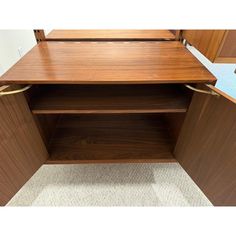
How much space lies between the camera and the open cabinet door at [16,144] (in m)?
0.55

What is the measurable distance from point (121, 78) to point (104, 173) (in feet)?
2.21

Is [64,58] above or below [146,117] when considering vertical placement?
above

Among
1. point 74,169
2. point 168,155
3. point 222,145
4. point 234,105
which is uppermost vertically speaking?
point 234,105

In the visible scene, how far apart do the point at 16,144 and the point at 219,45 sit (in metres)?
0.75

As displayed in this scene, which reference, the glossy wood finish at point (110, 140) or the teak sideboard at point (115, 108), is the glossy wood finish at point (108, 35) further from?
the glossy wood finish at point (110, 140)

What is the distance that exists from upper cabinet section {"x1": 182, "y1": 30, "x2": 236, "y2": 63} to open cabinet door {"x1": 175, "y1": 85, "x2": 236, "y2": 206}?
0.13 meters

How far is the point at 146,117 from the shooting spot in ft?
3.32

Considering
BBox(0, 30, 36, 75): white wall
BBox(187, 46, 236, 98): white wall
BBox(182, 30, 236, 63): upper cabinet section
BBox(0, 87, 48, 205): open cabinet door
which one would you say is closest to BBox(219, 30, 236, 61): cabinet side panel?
BBox(182, 30, 236, 63): upper cabinet section

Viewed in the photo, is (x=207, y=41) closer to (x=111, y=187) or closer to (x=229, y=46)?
(x=229, y=46)

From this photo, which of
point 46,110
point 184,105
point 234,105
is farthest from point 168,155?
point 46,110

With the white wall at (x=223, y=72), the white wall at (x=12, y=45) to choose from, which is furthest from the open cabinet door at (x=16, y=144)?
the white wall at (x=12, y=45)

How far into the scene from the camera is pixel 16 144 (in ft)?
1.97

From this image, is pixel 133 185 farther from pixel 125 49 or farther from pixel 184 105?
pixel 125 49

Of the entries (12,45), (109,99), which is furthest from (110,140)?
(12,45)
